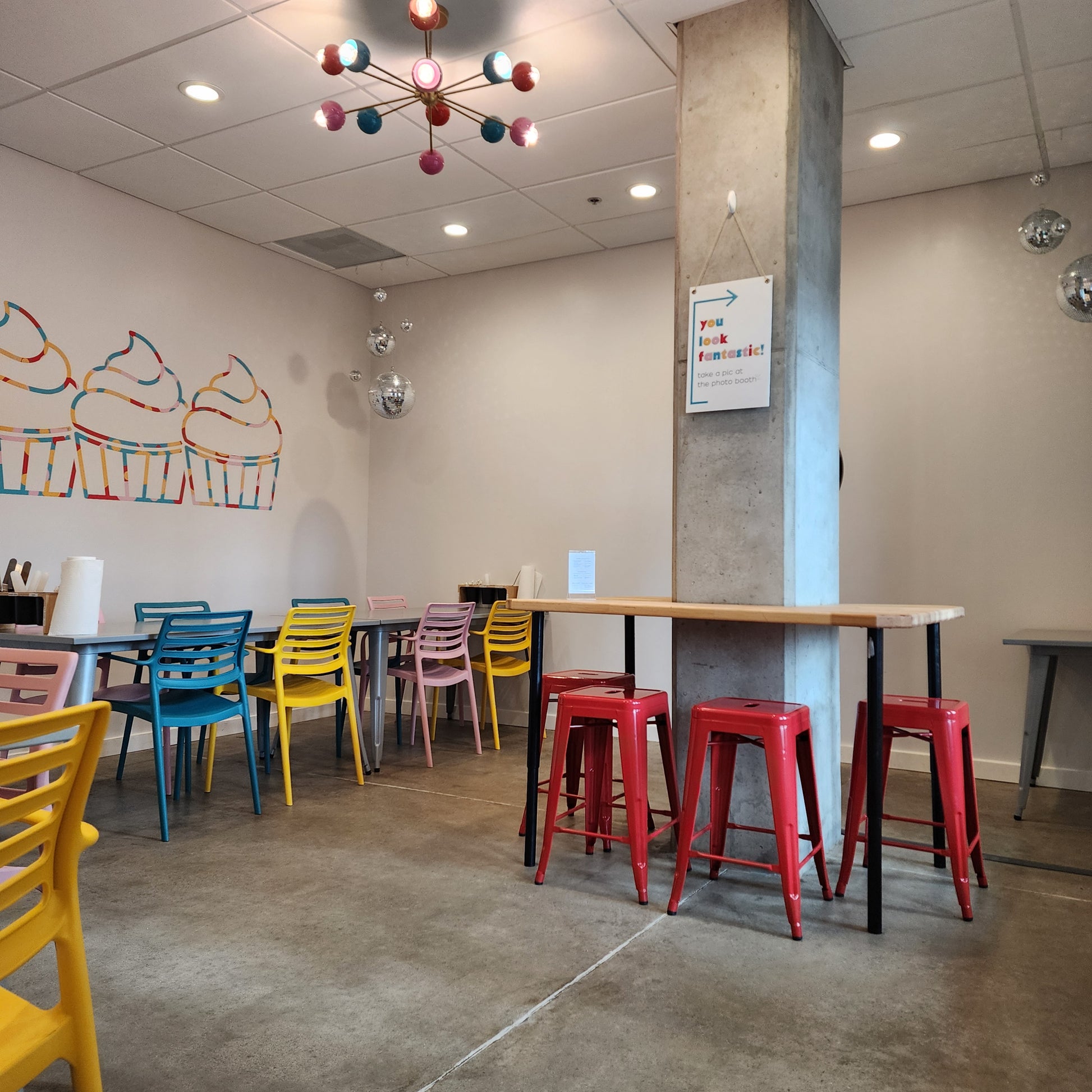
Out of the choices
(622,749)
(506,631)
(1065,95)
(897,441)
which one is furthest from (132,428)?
(1065,95)

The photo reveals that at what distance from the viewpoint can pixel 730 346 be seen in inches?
123

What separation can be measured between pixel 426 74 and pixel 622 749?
7.53 ft

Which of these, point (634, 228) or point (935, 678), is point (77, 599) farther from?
point (634, 228)

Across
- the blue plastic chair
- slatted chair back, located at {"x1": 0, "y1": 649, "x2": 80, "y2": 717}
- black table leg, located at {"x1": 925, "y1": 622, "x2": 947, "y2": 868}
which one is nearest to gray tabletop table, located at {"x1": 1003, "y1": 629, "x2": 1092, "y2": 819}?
black table leg, located at {"x1": 925, "y1": 622, "x2": 947, "y2": 868}

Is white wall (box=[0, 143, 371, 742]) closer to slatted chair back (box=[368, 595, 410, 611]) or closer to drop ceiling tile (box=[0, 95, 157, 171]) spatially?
drop ceiling tile (box=[0, 95, 157, 171])

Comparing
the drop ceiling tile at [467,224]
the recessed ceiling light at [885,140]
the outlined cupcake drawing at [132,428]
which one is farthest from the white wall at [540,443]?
the outlined cupcake drawing at [132,428]

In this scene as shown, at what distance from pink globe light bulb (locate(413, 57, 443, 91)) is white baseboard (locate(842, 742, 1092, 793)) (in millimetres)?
3446

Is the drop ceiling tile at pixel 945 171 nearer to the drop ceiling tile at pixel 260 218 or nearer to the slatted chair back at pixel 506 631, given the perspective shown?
the slatted chair back at pixel 506 631

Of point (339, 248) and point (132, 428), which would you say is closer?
point (132, 428)

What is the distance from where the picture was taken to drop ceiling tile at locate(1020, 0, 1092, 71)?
10.9 ft

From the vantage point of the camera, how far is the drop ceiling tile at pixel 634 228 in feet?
17.8

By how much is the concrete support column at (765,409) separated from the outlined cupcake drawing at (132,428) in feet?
11.3

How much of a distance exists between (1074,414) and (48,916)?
15.9 ft

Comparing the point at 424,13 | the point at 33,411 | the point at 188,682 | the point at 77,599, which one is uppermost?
the point at 424,13
